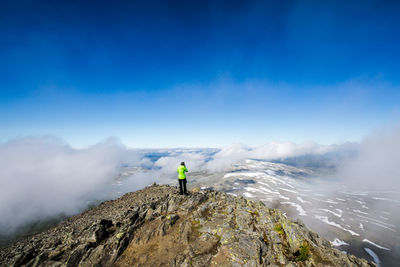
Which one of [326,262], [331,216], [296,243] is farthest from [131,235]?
[331,216]

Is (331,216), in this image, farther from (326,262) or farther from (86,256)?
(86,256)

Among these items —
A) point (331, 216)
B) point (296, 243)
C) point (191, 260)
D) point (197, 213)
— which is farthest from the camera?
point (331, 216)

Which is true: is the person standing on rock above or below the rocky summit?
above

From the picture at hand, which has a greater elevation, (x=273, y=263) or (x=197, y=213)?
(x=197, y=213)

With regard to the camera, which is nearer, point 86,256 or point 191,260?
point 191,260

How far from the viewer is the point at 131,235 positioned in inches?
816

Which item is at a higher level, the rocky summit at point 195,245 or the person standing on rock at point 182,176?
the person standing on rock at point 182,176

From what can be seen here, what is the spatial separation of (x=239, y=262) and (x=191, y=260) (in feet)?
16.2

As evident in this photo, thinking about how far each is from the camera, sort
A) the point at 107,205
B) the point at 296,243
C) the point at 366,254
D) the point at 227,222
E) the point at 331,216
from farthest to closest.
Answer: the point at 331,216 → the point at 366,254 → the point at 107,205 → the point at 227,222 → the point at 296,243

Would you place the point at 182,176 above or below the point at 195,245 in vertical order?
above

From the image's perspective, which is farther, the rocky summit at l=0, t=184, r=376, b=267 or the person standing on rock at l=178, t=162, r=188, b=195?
the person standing on rock at l=178, t=162, r=188, b=195

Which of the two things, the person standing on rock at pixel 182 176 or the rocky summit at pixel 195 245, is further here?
the person standing on rock at pixel 182 176

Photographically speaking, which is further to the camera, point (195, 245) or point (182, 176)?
point (182, 176)

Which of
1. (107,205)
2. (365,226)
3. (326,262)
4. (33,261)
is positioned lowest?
(365,226)
